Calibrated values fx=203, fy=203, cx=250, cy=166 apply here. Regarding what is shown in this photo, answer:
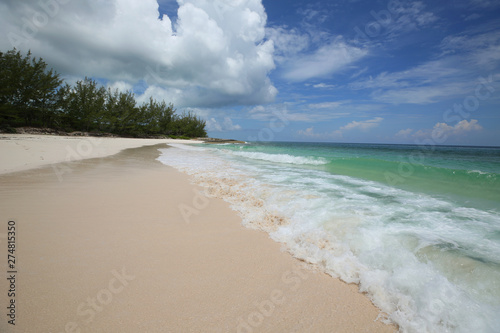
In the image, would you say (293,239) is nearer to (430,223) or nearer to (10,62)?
(430,223)

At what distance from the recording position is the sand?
5.26ft

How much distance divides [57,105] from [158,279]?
45.6 metres

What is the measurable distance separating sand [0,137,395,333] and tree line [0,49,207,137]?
35.1 m

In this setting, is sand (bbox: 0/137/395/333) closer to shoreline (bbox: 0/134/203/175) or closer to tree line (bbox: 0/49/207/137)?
shoreline (bbox: 0/134/203/175)

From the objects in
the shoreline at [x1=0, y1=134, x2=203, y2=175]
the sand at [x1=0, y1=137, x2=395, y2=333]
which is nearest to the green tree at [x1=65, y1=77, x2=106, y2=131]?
the shoreline at [x1=0, y1=134, x2=203, y2=175]

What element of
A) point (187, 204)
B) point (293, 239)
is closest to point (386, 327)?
point (293, 239)

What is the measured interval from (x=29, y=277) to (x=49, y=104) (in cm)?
4469

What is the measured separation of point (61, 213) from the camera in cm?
351

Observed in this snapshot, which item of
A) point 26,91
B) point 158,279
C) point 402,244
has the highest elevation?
point 26,91

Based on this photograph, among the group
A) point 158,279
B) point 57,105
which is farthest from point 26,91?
point 158,279

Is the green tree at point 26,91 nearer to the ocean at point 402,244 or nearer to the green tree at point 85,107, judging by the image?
the green tree at point 85,107

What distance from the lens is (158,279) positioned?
206cm

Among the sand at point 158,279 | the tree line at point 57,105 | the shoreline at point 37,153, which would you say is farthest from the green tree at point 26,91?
the sand at point 158,279

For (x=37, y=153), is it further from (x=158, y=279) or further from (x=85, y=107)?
(x=85, y=107)
